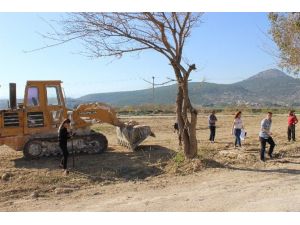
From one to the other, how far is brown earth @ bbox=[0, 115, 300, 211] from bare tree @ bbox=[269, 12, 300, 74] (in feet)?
17.6

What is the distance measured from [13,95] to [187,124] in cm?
553

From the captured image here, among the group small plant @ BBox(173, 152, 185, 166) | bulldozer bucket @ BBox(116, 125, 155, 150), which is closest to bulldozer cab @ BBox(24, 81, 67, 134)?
bulldozer bucket @ BBox(116, 125, 155, 150)

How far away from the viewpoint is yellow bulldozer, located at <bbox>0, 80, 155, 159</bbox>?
52.1 ft

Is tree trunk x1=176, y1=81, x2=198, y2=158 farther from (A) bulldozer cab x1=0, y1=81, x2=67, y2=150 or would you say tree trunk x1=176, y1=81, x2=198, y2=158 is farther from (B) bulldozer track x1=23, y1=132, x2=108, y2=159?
(A) bulldozer cab x1=0, y1=81, x2=67, y2=150

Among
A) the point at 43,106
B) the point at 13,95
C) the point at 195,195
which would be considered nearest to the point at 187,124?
the point at 195,195

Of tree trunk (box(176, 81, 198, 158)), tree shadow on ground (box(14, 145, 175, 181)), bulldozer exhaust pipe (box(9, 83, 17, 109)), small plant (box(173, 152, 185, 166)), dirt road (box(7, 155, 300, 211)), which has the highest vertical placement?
bulldozer exhaust pipe (box(9, 83, 17, 109))

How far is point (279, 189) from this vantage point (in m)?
11.0

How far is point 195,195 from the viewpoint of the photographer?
35.1 feet

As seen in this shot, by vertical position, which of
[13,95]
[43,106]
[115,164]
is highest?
[13,95]

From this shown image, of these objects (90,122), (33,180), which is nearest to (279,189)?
(33,180)

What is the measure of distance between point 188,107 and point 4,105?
6021 mm

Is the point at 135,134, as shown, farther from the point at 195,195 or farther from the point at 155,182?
the point at 195,195

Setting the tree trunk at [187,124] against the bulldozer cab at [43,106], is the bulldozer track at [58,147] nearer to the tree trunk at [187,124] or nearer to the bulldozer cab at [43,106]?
the bulldozer cab at [43,106]

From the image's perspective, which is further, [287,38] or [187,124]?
[287,38]
